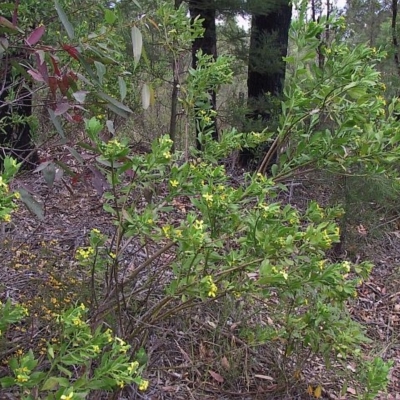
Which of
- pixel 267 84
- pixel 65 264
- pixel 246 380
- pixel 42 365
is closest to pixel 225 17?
pixel 267 84

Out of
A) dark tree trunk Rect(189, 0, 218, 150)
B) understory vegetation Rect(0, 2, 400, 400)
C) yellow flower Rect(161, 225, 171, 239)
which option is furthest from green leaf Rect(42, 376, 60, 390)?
dark tree trunk Rect(189, 0, 218, 150)

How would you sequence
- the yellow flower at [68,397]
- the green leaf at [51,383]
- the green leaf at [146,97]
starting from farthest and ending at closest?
1. the green leaf at [146,97]
2. the green leaf at [51,383]
3. the yellow flower at [68,397]

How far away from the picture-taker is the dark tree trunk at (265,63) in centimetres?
551

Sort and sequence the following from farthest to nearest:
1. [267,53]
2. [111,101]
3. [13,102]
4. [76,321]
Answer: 1. [267,53]
2. [13,102]
3. [111,101]
4. [76,321]

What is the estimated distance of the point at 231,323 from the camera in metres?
3.14

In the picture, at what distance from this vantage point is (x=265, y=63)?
5.52 m

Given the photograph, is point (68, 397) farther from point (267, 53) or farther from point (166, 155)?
point (267, 53)

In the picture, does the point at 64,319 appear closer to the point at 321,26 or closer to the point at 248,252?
the point at 248,252

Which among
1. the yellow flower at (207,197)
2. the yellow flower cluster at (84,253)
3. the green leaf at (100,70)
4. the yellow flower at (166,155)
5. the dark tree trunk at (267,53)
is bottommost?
the yellow flower cluster at (84,253)

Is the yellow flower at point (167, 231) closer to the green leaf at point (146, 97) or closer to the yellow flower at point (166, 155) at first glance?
the yellow flower at point (166, 155)

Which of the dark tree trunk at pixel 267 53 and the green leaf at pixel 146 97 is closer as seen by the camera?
the green leaf at pixel 146 97

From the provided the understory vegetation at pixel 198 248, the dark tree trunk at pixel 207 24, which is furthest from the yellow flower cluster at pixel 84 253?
the dark tree trunk at pixel 207 24

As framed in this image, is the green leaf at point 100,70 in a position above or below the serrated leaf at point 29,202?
above

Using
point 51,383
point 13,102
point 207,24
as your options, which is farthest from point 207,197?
point 207,24
